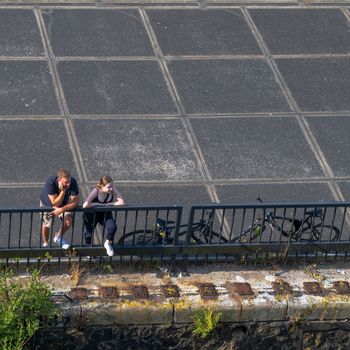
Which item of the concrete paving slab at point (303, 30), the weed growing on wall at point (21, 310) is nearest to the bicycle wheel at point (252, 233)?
the weed growing on wall at point (21, 310)

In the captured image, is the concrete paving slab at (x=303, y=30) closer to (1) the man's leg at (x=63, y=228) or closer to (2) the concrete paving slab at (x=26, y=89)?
(2) the concrete paving slab at (x=26, y=89)

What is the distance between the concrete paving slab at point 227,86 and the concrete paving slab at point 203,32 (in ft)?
1.29

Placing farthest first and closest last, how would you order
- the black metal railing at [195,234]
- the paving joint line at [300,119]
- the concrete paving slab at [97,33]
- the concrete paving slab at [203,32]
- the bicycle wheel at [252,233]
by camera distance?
1. the concrete paving slab at [203,32]
2. the concrete paving slab at [97,33]
3. the paving joint line at [300,119]
4. the bicycle wheel at [252,233]
5. the black metal railing at [195,234]

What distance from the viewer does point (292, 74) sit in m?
18.3

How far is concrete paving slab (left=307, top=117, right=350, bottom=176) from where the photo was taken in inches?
639

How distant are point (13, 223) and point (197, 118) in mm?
3931

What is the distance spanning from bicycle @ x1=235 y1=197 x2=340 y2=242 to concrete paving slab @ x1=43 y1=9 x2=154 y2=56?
5196 mm

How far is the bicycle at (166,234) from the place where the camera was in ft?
44.8

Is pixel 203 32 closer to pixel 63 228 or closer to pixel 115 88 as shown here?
pixel 115 88

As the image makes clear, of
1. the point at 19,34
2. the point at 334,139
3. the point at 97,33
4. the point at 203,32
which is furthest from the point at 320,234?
the point at 19,34

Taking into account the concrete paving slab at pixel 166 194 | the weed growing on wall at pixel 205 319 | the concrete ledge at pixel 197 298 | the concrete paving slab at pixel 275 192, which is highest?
the concrete paving slab at pixel 275 192

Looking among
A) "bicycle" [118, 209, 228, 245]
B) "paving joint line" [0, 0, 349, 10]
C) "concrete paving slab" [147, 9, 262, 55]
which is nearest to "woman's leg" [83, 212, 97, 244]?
"bicycle" [118, 209, 228, 245]

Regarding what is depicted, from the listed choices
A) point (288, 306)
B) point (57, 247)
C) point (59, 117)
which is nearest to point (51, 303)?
point (57, 247)

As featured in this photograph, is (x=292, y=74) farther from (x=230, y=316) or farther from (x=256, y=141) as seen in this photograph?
(x=230, y=316)
